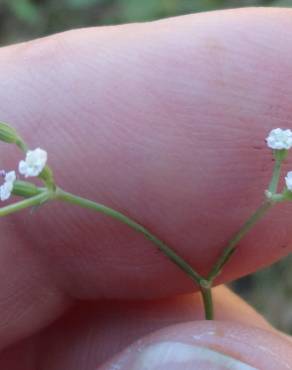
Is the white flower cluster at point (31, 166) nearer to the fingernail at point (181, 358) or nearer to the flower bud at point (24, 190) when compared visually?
the flower bud at point (24, 190)

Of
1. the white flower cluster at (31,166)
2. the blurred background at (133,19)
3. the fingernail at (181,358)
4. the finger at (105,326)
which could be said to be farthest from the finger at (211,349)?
the blurred background at (133,19)

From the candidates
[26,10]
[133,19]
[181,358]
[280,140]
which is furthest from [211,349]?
[26,10]

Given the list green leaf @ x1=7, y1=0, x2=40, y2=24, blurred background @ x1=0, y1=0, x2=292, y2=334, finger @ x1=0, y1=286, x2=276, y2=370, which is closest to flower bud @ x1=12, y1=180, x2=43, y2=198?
finger @ x1=0, y1=286, x2=276, y2=370

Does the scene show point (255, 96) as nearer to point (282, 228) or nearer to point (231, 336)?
point (282, 228)

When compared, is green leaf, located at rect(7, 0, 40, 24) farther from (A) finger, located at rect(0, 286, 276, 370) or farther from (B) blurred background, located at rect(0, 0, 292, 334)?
(A) finger, located at rect(0, 286, 276, 370)

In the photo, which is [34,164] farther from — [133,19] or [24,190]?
[133,19]

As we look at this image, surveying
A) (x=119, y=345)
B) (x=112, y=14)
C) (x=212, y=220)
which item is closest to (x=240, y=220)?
(x=212, y=220)
